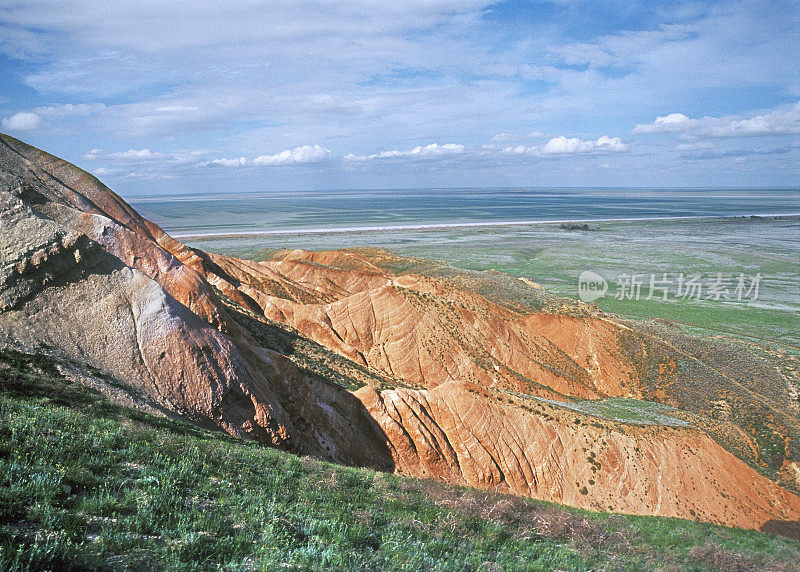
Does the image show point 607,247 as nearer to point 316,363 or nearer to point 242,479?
point 316,363

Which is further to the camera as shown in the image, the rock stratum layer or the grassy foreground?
the rock stratum layer

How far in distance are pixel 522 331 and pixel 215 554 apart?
131 ft

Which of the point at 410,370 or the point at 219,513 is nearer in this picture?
the point at 219,513

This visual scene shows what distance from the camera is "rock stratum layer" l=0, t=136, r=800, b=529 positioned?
16.2m

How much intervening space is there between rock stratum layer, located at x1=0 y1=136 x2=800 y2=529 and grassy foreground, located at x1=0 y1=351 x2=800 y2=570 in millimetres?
3794

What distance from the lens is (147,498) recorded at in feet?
22.9

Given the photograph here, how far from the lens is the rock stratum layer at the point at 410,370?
16172 mm

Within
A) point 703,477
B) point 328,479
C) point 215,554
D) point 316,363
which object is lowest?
point 703,477

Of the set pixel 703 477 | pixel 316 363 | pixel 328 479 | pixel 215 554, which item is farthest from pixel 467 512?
pixel 703 477

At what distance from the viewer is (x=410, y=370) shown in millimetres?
36812

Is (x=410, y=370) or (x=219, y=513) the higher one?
(x=219, y=513)

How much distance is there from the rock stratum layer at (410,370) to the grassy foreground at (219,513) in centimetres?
379

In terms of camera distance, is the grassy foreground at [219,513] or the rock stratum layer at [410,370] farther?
the rock stratum layer at [410,370]

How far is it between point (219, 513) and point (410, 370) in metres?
29.8
